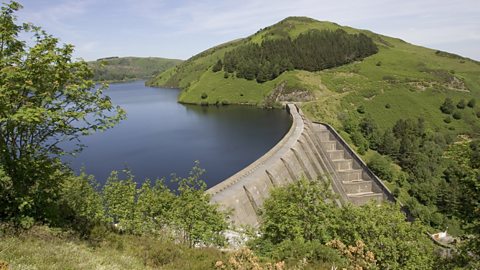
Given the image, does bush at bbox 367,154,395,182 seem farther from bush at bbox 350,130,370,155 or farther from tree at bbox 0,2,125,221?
tree at bbox 0,2,125,221

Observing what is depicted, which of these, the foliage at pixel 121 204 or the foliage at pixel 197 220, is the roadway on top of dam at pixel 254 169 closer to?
the foliage at pixel 197 220

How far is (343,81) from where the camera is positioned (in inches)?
5556

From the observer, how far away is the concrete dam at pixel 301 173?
132 ft

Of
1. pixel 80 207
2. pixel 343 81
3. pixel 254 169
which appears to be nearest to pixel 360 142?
pixel 254 169

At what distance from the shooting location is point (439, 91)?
130 meters

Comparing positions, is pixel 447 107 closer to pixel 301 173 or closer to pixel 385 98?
pixel 385 98

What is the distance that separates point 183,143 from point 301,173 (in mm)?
38400

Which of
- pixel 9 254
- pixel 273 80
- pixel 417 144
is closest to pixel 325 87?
pixel 273 80

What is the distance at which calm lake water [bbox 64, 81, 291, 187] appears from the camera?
65688 mm

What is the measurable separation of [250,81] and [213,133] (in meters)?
73.6

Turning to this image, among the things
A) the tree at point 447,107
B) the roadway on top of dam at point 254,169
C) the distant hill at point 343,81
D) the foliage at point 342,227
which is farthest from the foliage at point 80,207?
the tree at point 447,107

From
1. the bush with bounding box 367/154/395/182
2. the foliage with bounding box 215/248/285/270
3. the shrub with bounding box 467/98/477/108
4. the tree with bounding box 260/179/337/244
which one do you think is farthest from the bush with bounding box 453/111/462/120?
the foliage with bounding box 215/248/285/270

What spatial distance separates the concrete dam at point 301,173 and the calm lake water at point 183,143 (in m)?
9.96

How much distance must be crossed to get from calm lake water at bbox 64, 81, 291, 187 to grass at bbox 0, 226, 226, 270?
3562 cm
